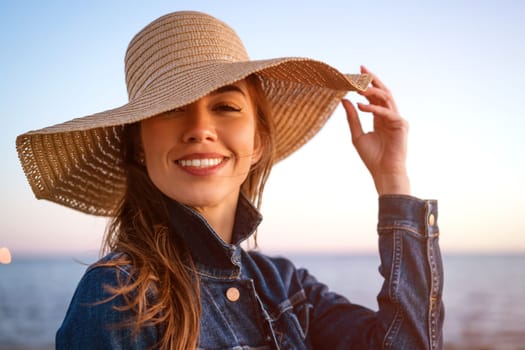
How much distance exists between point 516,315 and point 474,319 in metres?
1.42

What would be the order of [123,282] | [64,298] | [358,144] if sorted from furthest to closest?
1. [64,298]
2. [358,144]
3. [123,282]

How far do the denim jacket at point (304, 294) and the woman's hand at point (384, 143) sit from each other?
0.37 feet

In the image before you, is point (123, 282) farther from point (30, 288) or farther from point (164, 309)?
point (30, 288)

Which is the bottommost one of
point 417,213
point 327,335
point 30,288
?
point 30,288

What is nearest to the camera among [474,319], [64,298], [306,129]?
[306,129]

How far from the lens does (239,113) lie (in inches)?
77.0

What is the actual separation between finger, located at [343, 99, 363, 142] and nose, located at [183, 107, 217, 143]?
815 millimetres

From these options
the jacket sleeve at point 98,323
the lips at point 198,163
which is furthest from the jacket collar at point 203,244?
the jacket sleeve at point 98,323

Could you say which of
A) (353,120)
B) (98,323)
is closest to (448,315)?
(353,120)

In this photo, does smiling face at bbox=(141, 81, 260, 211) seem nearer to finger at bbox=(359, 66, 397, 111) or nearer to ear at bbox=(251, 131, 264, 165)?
ear at bbox=(251, 131, 264, 165)

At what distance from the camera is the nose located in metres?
1.84

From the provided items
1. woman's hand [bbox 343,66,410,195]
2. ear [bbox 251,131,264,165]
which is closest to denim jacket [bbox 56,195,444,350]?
woman's hand [bbox 343,66,410,195]

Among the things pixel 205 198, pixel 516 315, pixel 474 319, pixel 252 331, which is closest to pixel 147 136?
pixel 205 198

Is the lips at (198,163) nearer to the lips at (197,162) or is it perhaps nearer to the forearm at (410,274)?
the lips at (197,162)
